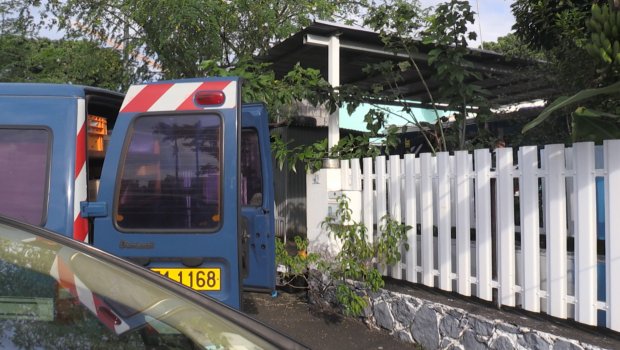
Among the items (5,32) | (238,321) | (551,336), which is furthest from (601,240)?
(5,32)

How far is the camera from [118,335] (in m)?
1.58

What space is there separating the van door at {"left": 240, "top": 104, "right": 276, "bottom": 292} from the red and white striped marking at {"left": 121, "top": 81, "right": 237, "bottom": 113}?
127cm

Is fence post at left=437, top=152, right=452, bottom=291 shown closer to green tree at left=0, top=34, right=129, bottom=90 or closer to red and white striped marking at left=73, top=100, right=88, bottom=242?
red and white striped marking at left=73, top=100, right=88, bottom=242

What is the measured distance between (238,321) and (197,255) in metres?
1.61

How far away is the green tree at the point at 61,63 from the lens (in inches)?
356

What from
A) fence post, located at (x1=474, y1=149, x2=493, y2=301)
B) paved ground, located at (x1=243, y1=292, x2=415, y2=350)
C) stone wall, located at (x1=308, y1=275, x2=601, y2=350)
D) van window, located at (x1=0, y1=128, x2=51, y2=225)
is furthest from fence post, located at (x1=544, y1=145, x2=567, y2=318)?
van window, located at (x1=0, y1=128, x2=51, y2=225)

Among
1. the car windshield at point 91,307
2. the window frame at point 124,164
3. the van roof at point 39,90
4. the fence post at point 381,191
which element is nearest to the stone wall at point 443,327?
the fence post at point 381,191

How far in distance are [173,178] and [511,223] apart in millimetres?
2414

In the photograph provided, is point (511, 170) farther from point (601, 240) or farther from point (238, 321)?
point (238, 321)

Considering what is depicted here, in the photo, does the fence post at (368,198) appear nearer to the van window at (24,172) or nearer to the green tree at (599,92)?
the green tree at (599,92)

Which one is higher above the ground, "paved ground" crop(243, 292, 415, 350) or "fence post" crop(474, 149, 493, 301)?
"fence post" crop(474, 149, 493, 301)

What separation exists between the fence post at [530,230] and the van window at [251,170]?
7.21 feet

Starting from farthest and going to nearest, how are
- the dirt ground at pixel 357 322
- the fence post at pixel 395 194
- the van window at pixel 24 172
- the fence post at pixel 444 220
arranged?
1. the fence post at pixel 395 194
2. the fence post at pixel 444 220
3. the dirt ground at pixel 357 322
4. the van window at pixel 24 172

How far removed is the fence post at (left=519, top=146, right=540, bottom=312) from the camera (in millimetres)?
3721
